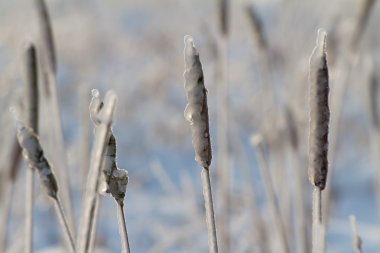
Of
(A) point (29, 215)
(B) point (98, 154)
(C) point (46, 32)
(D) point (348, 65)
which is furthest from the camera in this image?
(D) point (348, 65)

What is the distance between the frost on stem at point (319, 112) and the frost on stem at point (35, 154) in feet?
0.49

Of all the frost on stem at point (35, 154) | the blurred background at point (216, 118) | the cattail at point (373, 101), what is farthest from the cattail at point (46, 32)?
the cattail at point (373, 101)

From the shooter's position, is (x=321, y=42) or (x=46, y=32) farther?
(x=46, y=32)

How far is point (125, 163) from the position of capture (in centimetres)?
285

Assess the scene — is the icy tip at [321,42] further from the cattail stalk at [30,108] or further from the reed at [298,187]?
the reed at [298,187]

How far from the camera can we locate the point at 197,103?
1.21ft

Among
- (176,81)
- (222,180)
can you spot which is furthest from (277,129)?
(176,81)

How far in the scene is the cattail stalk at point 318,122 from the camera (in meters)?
0.36

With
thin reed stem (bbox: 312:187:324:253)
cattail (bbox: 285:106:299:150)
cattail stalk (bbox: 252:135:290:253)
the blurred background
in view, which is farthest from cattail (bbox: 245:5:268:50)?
thin reed stem (bbox: 312:187:324:253)

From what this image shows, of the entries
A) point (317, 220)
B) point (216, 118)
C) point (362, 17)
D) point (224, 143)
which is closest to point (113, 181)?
point (317, 220)

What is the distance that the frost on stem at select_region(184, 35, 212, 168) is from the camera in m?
0.36

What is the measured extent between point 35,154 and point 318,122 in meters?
0.16

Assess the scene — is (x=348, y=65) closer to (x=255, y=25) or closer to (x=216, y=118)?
(x=255, y=25)

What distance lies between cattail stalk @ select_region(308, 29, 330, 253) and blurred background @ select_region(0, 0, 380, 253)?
0.26m
